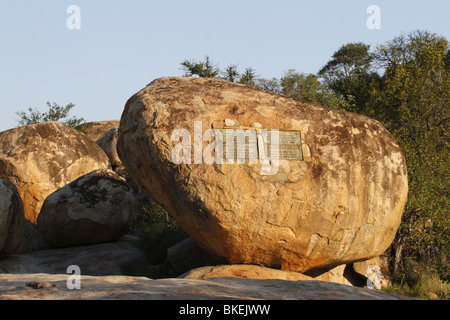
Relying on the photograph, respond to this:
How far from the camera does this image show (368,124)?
8.06 m

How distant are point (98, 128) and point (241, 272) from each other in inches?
744

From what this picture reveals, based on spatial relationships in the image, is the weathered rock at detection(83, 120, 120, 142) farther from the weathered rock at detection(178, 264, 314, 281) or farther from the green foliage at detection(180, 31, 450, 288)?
the weathered rock at detection(178, 264, 314, 281)

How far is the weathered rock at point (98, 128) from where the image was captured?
23969 millimetres

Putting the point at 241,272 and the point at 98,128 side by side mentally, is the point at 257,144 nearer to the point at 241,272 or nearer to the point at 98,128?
the point at 241,272

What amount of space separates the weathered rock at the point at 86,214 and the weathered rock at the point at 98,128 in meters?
13.2

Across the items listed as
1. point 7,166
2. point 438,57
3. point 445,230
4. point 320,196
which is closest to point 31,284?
point 320,196

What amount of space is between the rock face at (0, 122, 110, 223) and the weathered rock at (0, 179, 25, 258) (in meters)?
3.93

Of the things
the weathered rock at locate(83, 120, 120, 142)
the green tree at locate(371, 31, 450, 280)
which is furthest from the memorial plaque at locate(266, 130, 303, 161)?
the weathered rock at locate(83, 120, 120, 142)

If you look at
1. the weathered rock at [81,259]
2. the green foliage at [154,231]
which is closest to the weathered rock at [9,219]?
the weathered rock at [81,259]

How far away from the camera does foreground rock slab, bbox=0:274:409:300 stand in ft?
13.6

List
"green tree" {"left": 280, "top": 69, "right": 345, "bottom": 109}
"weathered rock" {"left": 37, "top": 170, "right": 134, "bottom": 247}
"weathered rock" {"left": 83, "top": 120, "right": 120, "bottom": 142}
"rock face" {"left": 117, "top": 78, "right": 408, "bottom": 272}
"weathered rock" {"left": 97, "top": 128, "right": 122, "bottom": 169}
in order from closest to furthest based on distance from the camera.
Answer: "rock face" {"left": 117, "top": 78, "right": 408, "bottom": 272} → "weathered rock" {"left": 37, "top": 170, "right": 134, "bottom": 247} → "green tree" {"left": 280, "top": 69, "right": 345, "bottom": 109} → "weathered rock" {"left": 97, "top": 128, "right": 122, "bottom": 169} → "weathered rock" {"left": 83, "top": 120, "right": 120, "bottom": 142}

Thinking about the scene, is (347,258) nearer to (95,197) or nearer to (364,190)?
(364,190)

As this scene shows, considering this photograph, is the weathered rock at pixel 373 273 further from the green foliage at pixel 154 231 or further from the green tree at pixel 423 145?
the green foliage at pixel 154 231

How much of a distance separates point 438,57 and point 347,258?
5.94m
